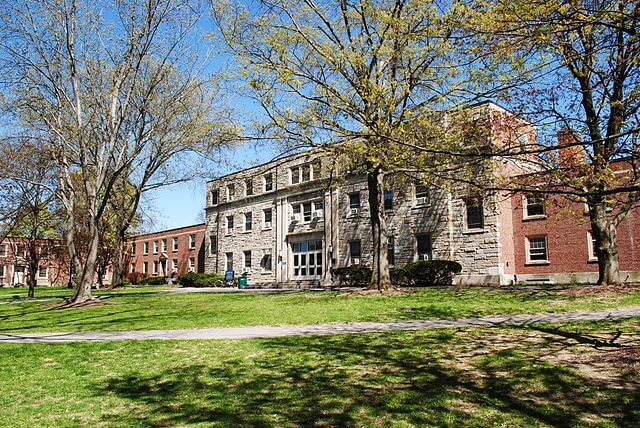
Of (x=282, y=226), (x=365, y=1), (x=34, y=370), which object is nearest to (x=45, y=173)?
(x=282, y=226)

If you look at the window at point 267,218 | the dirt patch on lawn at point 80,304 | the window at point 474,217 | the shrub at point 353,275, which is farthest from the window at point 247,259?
the dirt patch on lawn at point 80,304

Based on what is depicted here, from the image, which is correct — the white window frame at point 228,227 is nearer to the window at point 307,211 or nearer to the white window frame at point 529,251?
the window at point 307,211

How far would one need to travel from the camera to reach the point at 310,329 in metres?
10.3

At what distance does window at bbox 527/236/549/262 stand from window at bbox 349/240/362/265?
33.8 feet

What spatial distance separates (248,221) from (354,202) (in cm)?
1280

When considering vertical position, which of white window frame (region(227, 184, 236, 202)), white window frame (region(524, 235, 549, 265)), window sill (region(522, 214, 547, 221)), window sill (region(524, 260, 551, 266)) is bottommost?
window sill (region(524, 260, 551, 266))

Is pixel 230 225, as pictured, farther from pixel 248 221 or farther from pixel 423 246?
pixel 423 246

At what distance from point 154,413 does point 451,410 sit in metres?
3.05

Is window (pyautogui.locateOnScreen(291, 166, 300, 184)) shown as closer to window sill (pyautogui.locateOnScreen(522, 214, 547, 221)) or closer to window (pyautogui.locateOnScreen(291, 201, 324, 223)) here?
window (pyautogui.locateOnScreen(291, 201, 324, 223))

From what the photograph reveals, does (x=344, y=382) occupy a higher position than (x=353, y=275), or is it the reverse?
(x=353, y=275)

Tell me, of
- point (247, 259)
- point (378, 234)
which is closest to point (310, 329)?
point (378, 234)

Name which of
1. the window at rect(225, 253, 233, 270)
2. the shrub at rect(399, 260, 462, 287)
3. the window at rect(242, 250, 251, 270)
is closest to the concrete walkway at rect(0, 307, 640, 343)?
the shrub at rect(399, 260, 462, 287)

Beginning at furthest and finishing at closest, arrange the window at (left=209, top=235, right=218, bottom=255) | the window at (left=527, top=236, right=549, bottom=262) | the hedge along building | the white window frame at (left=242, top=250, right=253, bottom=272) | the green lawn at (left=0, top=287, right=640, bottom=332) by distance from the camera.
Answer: the window at (left=209, top=235, right=218, bottom=255)
the white window frame at (left=242, top=250, right=253, bottom=272)
the window at (left=527, top=236, right=549, bottom=262)
the hedge along building
the green lawn at (left=0, top=287, right=640, bottom=332)

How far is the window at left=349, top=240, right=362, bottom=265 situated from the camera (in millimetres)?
31672
